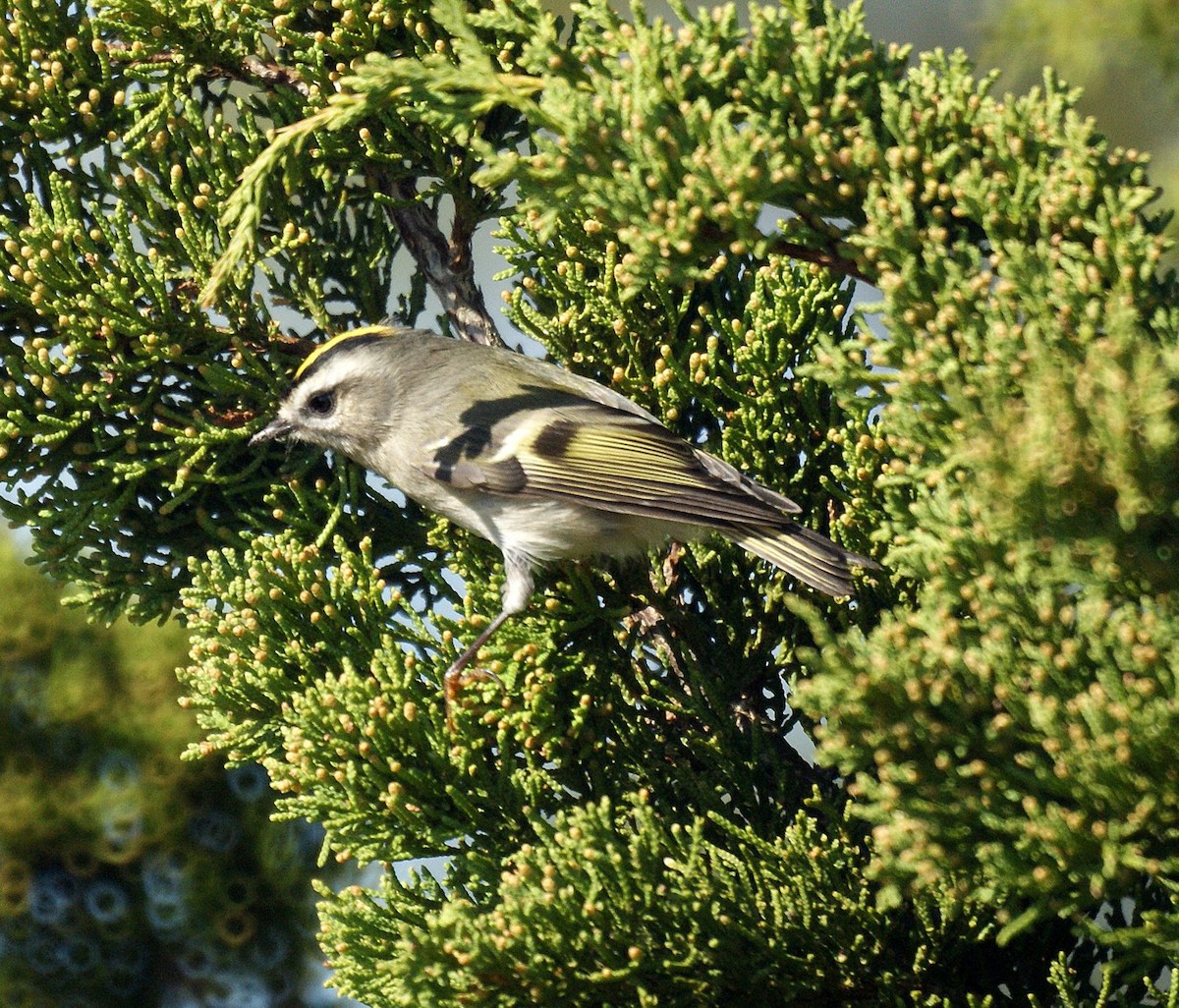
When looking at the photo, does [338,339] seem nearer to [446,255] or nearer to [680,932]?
[446,255]

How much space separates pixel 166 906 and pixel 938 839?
166 centimetres

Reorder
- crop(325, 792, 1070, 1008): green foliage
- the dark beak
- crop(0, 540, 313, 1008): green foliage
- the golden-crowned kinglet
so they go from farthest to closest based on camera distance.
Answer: crop(0, 540, 313, 1008): green foliage
the dark beak
the golden-crowned kinglet
crop(325, 792, 1070, 1008): green foliage

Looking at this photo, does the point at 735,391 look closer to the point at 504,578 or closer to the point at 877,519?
the point at 877,519

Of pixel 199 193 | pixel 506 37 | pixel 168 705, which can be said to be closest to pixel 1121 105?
pixel 506 37

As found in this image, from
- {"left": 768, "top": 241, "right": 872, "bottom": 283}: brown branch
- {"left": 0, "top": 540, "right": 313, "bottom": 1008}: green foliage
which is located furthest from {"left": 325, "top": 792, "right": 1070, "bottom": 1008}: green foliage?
{"left": 0, "top": 540, "right": 313, "bottom": 1008}: green foliage

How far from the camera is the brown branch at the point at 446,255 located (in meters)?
2.34

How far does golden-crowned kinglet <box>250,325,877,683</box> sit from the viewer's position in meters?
2.06

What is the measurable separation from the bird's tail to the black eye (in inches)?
31.9

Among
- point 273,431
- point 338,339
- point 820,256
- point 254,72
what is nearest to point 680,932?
point 820,256

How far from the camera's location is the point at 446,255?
7.85ft

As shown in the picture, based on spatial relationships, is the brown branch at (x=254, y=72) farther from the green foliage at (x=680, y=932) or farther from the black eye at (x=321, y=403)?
the green foliage at (x=680, y=932)

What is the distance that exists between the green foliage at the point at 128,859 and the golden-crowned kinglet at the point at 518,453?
69cm

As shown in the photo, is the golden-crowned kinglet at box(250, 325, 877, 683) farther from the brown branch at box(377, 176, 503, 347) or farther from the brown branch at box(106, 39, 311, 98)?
the brown branch at box(106, 39, 311, 98)

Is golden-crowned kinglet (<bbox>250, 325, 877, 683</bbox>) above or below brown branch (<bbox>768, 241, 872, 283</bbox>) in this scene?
below
